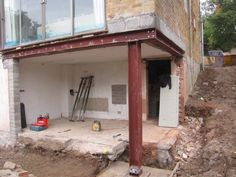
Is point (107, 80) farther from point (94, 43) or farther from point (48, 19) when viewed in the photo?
point (94, 43)

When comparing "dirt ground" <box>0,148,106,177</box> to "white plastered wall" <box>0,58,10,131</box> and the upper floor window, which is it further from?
the upper floor window

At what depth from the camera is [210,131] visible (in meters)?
6.46

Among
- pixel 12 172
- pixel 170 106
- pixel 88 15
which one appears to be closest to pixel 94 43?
pixel 88 15

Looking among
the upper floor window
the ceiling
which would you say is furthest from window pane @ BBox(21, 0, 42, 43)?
the ceiling

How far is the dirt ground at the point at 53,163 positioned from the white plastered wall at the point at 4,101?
38.3 inches

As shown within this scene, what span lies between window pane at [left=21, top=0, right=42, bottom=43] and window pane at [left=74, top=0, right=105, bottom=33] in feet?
4.19

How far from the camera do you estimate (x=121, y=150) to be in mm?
5391

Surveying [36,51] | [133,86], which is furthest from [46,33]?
[133,86]

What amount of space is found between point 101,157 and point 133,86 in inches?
71.1

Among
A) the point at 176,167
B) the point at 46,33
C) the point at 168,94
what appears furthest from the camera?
the point at 168,94

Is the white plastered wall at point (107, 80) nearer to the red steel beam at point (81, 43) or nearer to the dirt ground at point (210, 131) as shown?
the dirt ground at point (210, 131)

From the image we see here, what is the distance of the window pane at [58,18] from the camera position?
5402 millimetres

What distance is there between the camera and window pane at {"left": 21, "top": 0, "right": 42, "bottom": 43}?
19.7 feet

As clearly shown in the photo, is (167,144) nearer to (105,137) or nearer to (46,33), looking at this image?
(105,137)
